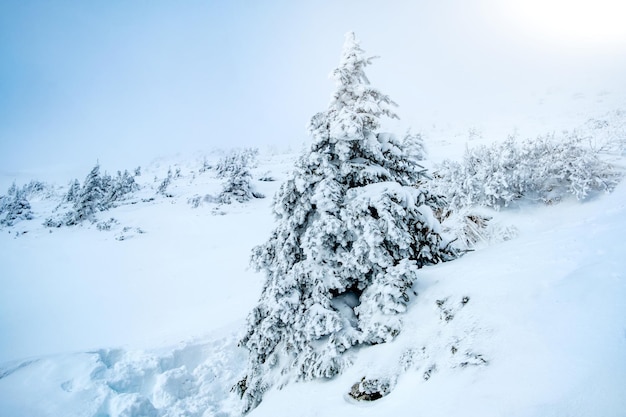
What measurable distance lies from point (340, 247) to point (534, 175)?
11.0 meters

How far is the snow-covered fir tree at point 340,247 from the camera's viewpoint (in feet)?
21.1

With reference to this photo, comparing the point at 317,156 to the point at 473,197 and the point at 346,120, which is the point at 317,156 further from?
the point at 473,197

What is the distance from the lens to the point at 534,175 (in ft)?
45.7

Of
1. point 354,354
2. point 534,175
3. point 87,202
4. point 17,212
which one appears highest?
point 534,175

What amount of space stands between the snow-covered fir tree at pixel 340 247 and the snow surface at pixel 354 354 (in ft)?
1.57

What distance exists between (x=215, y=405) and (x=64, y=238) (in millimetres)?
25830

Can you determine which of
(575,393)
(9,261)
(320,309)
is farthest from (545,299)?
(9,261)

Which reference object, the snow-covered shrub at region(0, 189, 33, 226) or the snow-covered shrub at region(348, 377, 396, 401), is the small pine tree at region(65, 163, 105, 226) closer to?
the snow-covered shrub at region(0, 189, 33, 226)

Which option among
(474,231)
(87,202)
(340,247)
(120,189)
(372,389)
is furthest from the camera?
(120,189)

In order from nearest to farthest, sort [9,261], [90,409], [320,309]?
1. [320,309]
2. [90,409]
3. [9,261]

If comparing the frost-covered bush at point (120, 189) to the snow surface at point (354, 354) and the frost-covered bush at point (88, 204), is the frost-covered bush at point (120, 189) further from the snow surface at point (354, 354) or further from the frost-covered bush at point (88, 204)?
the snow surface at point (354, 354)

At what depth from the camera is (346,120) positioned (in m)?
7.60

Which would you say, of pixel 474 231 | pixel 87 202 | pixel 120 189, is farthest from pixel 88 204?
pixel 474 231

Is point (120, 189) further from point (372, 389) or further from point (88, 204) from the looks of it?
point (372, 389)
